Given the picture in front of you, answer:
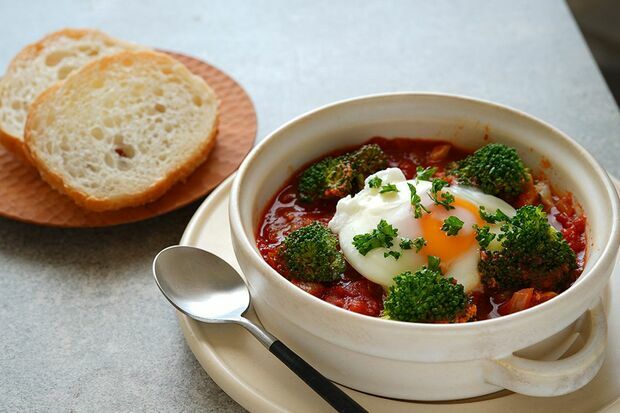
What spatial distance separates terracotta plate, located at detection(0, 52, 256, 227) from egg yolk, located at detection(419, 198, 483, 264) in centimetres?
114

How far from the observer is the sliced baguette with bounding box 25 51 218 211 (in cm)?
305

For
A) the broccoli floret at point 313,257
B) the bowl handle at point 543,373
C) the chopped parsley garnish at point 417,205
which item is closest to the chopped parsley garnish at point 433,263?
the chopped parsley garnish at point 417,205

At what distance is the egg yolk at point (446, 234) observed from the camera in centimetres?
227

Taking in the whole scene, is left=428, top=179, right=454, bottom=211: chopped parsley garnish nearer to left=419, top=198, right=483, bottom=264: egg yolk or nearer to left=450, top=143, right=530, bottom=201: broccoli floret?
left=419, top=198, right=483, bottom=264: egg yolk

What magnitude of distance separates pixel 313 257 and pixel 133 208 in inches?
44.0

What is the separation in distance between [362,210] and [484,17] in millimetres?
2652

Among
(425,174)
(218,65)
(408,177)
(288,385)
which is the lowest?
(218,65)

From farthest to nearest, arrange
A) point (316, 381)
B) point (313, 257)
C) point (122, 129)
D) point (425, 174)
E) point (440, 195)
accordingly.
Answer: point (122, 129)
point (425, 174)
point (440, 195)
point (313, 257)
point (316, 381)

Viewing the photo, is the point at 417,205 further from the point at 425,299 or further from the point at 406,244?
the point at 425,299

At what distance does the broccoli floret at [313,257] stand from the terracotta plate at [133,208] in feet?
2.91

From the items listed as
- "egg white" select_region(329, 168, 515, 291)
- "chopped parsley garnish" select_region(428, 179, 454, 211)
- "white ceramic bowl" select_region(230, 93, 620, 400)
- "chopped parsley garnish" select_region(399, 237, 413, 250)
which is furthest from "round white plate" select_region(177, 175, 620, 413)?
"chopped parsley garnish" select_region(428, 179, 454, 211)

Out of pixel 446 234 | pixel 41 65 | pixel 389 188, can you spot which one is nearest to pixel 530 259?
pixel 446 234

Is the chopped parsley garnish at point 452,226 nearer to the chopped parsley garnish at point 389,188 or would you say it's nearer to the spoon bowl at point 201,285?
the chopped parsley garnish at point 389,188

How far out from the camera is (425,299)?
6.59ft
